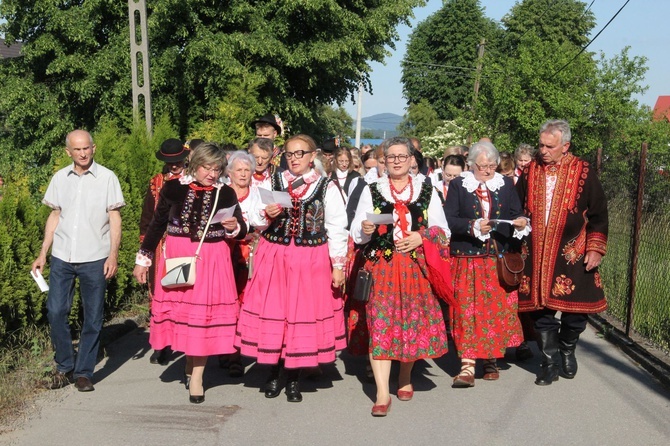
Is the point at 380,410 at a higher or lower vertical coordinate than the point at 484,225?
lower

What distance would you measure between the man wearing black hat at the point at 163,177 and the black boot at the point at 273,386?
149 centimetres

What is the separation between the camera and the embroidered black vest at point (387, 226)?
624 centimetres

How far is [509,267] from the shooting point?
22.7ft

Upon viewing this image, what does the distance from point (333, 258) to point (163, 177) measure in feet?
7.40

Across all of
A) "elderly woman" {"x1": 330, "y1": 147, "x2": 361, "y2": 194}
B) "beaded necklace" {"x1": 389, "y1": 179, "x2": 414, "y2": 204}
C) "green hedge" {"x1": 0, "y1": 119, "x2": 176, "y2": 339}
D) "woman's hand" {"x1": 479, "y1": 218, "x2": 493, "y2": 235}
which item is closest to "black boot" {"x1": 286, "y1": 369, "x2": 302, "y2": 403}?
"beaded necklace" {"x1": 389, "y1": 179, "x2": 414, "y2": 204}

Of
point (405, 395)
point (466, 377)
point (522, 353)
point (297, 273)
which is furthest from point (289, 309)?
point (522, 353)

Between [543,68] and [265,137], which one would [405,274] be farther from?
[543,68]

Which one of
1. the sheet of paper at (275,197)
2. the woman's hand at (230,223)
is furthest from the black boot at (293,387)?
the sheet of paper at (275,197)

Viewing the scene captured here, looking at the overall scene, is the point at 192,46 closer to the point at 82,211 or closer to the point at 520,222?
the point at 82,211

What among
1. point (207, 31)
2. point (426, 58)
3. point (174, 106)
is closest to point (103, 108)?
point (174, 106)

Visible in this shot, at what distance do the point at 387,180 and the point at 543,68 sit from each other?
21250 millimetres

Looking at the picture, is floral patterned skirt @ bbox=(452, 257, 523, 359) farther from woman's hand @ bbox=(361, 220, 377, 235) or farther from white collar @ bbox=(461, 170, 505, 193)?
woman's hand @ bbox=(361, 220, 377, 235)

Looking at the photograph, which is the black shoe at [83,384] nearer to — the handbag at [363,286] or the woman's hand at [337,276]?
the woman's hand at [337,276]

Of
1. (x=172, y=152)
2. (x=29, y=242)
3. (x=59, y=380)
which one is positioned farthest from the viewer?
(x=172, y=152)
